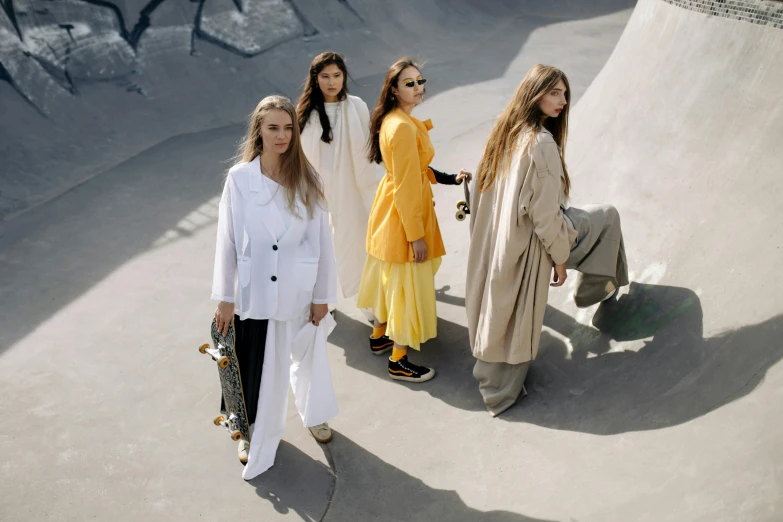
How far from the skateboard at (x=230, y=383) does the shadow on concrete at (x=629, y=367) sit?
3.21 feet

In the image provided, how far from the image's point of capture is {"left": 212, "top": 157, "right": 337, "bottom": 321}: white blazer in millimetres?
3148

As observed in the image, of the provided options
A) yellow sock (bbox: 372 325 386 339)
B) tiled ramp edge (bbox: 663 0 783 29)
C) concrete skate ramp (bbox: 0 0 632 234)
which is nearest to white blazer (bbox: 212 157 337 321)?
yellow sock (bbox: 372 325 386 339)

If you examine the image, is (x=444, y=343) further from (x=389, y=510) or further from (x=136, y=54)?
(x=136, y=54)

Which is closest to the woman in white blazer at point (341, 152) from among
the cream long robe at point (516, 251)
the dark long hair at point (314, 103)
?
the dark long hair at point (314, 103)

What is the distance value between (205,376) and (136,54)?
5.58 metres

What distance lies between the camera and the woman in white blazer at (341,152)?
166 inches

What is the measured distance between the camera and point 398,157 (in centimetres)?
377

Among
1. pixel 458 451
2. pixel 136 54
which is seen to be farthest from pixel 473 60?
pixel 458 451

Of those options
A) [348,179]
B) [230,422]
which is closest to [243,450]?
[230,422]

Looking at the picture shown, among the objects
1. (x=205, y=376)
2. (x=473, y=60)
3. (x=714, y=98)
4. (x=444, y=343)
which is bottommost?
(x=205, y=376)

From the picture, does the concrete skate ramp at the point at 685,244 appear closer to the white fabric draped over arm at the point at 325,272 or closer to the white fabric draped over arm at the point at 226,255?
the white fabric draped over arm at the point at 325,272

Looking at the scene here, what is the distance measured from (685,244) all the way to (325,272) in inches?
72.9

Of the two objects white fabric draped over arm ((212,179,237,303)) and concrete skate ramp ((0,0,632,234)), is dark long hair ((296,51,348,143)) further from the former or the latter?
concrete skate ramp ((0,0,632,234))

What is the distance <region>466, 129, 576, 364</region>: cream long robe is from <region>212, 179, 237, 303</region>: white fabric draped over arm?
3.90 ft
